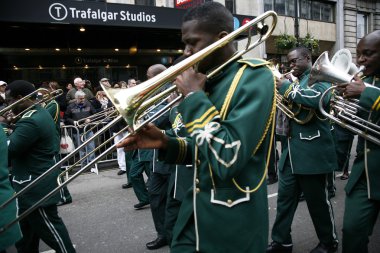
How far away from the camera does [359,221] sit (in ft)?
8.99

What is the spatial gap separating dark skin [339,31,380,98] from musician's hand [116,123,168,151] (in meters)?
1.58

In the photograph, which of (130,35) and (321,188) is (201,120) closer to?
(321,188)

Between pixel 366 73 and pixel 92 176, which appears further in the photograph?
pixel 92 176

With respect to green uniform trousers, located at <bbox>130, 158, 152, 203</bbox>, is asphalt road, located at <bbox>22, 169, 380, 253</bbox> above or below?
below

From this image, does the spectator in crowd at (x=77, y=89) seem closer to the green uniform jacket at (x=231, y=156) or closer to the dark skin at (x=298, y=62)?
the dark skin at (x=298, y=62)

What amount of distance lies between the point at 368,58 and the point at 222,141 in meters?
1.96

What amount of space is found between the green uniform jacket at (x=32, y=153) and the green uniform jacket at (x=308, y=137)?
2.34 meters

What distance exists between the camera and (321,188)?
146 inches

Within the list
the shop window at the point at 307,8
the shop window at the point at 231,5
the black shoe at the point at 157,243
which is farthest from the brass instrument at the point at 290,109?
the shop window at the point at 307,8

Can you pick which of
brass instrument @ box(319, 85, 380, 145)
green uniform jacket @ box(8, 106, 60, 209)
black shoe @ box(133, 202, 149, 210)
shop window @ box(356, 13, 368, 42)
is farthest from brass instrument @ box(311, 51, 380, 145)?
shop window @ box(356, 13, 368, 42)

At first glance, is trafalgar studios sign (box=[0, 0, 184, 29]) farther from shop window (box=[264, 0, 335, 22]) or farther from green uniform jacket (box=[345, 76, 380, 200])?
shop window (box=[264, 0, 335, 22])

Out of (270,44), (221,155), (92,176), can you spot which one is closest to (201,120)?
(221,155)

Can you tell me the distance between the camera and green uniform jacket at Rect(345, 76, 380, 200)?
2684 millimetres

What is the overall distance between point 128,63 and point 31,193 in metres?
11.6
